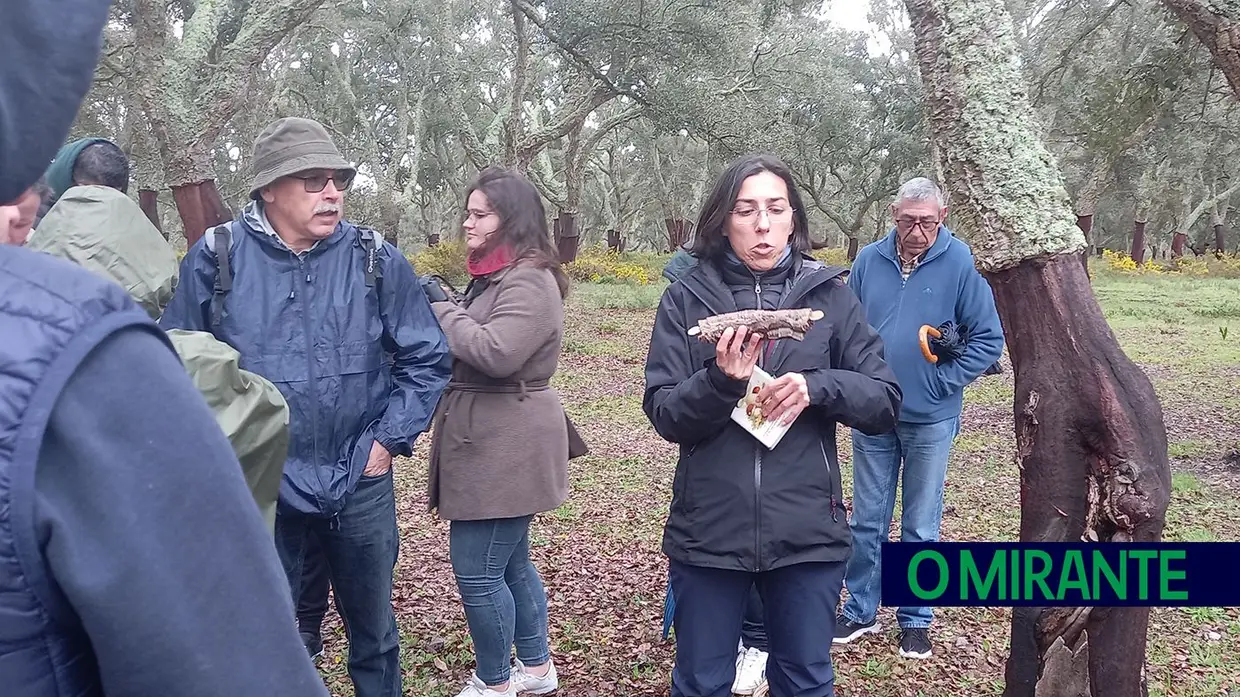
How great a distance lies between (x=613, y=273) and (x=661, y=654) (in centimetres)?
1849

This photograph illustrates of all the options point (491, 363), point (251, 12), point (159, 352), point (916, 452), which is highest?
point (251, 12)

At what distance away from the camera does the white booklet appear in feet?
8.50

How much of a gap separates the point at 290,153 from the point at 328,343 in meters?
0.62

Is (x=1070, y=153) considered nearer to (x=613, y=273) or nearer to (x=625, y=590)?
(x=613, y=273)

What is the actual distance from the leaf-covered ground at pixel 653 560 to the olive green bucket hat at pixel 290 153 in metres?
2.11

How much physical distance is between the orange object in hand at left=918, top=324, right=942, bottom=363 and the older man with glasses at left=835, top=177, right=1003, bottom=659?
0.02m

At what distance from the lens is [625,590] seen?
4801 millimetres

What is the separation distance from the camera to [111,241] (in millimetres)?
2926

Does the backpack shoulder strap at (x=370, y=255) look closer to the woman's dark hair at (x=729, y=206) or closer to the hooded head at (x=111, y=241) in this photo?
the hooded head at (x=111, y=241)

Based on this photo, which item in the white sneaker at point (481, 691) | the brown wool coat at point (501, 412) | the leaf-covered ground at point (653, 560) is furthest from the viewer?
the leaf-covered ground at point (653, 560)

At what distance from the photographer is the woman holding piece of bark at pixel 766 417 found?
8.49 feet

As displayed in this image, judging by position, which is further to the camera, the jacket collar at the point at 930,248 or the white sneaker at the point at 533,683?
the jacket collar at the point at 930,248

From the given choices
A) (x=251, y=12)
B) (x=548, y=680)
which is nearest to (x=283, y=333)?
(x=548, y=680)

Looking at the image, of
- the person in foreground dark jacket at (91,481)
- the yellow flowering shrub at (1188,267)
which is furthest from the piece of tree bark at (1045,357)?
the yellow flowering shrub at (1188,267)
